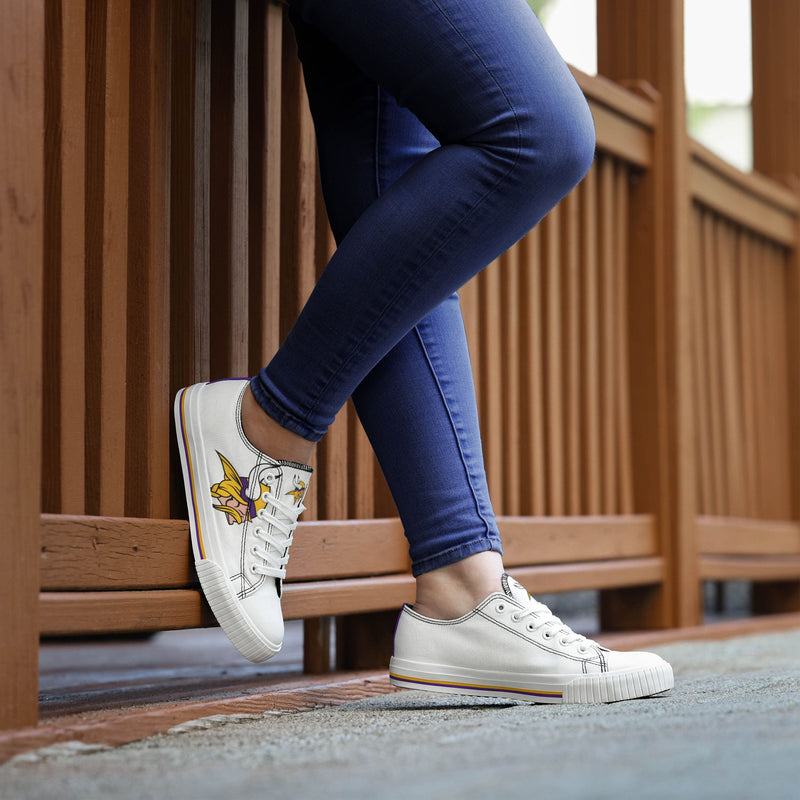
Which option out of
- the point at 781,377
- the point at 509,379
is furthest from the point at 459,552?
the point at 781,377

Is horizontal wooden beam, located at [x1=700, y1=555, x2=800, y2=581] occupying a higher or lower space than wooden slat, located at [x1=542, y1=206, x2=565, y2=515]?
lower

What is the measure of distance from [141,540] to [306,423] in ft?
0.61

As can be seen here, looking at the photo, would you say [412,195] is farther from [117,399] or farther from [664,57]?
[664,57]

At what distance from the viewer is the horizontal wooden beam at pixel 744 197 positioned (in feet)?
6.77

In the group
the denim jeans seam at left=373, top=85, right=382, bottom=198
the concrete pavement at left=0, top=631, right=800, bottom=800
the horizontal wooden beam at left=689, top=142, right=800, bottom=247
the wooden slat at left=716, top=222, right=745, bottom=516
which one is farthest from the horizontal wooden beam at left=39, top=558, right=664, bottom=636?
the horizontal wooden beam at left=689, top=142, right=800, bottom=247

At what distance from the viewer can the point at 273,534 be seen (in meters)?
0.95

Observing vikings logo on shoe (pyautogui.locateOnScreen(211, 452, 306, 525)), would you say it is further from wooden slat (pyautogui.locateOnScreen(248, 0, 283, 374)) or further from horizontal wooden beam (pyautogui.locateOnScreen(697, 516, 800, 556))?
horizontal wooden beam (pyautogui.locateOnScreen(697, 516, 800, 556))

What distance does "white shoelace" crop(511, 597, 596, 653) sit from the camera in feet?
3.11

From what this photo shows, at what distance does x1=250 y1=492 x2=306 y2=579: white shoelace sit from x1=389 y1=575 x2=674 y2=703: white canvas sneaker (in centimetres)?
14

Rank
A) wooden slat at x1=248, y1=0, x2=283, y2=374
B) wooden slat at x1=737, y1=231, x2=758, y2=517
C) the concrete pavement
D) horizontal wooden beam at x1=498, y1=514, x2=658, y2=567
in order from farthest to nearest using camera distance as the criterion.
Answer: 1. wooden slat at x1=737, y1=231, x2=758, y2=517
2. horizontal wooden beam at x1=498, y1=514, x2=658, y2=567
3. wooden slat at x1=248, y1=0, x2=283, y2=374
4. the concrete pavement

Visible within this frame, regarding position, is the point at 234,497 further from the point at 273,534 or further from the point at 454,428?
the point at 454,428

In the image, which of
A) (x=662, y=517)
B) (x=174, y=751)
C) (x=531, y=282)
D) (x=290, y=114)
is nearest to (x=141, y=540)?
(x=174, y=751)

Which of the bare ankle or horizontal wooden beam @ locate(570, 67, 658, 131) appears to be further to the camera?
horizontal wooden beam @ locate(570, 67, 658, 131)

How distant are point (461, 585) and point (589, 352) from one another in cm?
90
